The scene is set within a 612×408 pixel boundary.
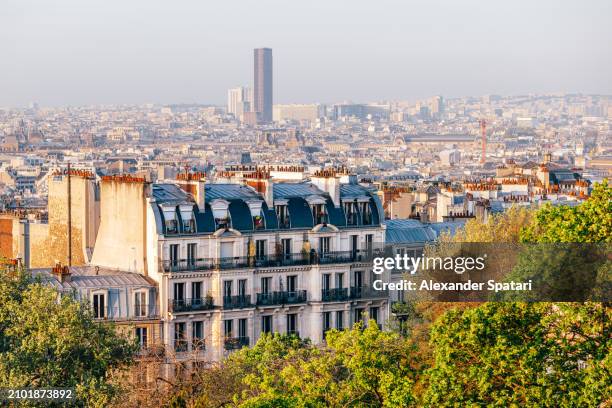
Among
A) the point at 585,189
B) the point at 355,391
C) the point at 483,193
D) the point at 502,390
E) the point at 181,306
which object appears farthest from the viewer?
the point at 585,189

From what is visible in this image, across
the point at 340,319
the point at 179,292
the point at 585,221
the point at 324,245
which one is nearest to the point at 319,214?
the point at 324,245

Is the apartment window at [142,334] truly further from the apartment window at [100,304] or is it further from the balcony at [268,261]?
the balcony at [268,261]

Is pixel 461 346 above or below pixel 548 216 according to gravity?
below

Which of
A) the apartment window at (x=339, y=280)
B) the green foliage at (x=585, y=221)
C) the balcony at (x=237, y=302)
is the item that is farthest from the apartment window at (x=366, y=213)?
the green foliage at (x=585, y=221)

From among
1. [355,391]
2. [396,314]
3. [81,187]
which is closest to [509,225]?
[396,314]

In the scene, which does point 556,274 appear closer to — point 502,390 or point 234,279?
point 502,390
